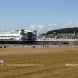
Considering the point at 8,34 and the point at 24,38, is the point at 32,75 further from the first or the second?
the point at 8,34

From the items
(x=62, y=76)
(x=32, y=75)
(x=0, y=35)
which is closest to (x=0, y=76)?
(x=32, y=75)

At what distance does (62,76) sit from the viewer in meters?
16.5

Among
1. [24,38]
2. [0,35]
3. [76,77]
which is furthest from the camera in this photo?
[0,35]

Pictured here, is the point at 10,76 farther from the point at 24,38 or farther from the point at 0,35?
the point at 0,35

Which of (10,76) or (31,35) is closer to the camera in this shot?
(10,76)

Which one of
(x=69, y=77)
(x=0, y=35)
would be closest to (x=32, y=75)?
(x=69, y=77)

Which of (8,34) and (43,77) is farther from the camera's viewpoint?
(8,34)

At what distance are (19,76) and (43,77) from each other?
1131 mm

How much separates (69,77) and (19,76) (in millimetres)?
2321

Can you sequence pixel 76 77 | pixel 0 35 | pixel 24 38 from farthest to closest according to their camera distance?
pixel 0 35
pixel 24 38
pixel 76 77

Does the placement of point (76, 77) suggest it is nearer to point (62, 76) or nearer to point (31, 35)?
point (62, 76)

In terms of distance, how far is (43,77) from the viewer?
16.1 metres

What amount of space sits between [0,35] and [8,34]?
17.5ft

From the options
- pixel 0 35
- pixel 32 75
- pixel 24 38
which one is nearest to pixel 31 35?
pixel 24 38
